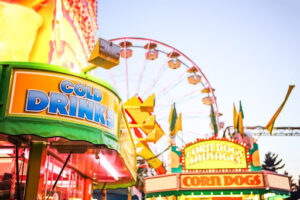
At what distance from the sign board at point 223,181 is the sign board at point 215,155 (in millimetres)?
745

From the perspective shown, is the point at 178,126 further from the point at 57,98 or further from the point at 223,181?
the point at 57,98

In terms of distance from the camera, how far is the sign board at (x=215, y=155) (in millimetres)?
16750

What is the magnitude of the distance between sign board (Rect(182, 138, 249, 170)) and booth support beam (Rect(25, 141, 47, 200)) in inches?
470

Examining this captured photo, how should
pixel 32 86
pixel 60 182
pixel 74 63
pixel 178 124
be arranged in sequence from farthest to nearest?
1. pixel 178 124
2. pixel 74 63
3. pixel 60 182
4. pixel 32 86

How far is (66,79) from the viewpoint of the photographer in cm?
575

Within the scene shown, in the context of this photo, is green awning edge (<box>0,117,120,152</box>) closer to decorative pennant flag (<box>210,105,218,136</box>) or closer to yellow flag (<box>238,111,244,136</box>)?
yellow flag (<box>238,111,244,136</box>)

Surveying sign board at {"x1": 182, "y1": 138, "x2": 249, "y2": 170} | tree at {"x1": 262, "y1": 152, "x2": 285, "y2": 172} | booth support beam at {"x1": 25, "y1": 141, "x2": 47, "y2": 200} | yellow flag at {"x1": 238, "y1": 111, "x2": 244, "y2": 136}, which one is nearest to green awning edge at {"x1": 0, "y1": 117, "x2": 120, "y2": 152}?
booth support beam at {"x1": 25, "y1": 141, "x2": 47, "y2": 200}

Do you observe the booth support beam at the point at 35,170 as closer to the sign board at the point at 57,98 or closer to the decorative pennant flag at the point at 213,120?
the sign board at the point at 57,98

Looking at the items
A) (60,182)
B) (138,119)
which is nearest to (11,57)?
(60,182)

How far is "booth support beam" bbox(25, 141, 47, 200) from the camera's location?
5.79m

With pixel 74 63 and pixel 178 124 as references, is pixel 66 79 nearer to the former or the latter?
pixel 74 63

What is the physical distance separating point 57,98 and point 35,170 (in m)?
1.48

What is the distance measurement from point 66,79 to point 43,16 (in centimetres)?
293

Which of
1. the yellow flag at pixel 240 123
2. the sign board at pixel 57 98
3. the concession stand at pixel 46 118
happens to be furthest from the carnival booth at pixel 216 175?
the sign board at pixel 57 98
